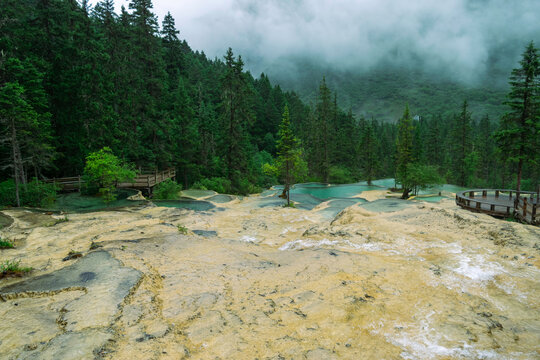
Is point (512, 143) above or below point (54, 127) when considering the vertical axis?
below

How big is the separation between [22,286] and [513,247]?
14.2 m

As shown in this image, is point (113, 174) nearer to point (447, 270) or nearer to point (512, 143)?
point (447, 270)

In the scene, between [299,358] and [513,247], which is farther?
[513,247]

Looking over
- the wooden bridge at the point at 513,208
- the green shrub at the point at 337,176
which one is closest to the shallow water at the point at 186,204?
the wooden bridge at the point at 513,208

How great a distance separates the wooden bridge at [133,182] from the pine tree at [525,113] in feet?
104

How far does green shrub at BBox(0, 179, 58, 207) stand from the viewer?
18.5 metres

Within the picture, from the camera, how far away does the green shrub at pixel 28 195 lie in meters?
18.5

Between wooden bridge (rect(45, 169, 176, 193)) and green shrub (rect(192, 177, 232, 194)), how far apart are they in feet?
14.6

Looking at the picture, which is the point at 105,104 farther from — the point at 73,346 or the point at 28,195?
the point at 73,346

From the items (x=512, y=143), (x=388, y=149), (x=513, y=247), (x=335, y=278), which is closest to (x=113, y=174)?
(x=335, y=278)

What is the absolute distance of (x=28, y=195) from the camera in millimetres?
19094

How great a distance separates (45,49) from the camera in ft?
90.9

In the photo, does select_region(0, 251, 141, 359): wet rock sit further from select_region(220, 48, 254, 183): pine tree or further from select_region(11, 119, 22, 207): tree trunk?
select_region(220, 48, 254, 183): pine tree

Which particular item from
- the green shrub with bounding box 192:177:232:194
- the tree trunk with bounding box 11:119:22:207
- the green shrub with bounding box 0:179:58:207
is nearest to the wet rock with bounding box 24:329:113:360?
the tree trunk with bounding box 11:119:22:207
